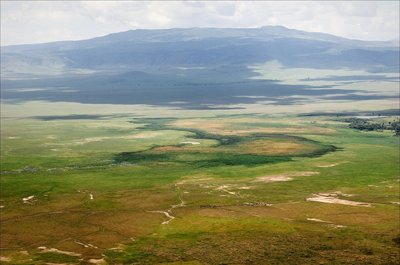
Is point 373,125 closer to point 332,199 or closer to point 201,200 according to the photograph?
point 332,199

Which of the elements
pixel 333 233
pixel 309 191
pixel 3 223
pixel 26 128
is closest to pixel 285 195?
pixel 309 191

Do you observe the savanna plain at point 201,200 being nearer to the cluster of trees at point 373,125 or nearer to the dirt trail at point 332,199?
the dirt trail at point 332,199

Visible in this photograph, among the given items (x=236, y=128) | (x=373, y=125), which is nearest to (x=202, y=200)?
(x=236, y=128)

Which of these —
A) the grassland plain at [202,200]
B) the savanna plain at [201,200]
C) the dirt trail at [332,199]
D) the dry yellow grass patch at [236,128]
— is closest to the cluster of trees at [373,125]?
the dry yellow grass patch at [236,128]

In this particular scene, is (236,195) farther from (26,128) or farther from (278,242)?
(26,128)

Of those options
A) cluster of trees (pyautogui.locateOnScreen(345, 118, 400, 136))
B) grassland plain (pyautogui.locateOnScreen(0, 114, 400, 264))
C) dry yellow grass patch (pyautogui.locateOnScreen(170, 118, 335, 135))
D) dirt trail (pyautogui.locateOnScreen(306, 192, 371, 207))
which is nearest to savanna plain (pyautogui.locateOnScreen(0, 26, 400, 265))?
grassland plain (pyautogui.locateOnScreen(0, 114, 400, 264))

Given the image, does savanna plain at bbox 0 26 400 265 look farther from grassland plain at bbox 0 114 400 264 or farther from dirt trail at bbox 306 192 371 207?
dirt trail at bbox 306 192 371 207
